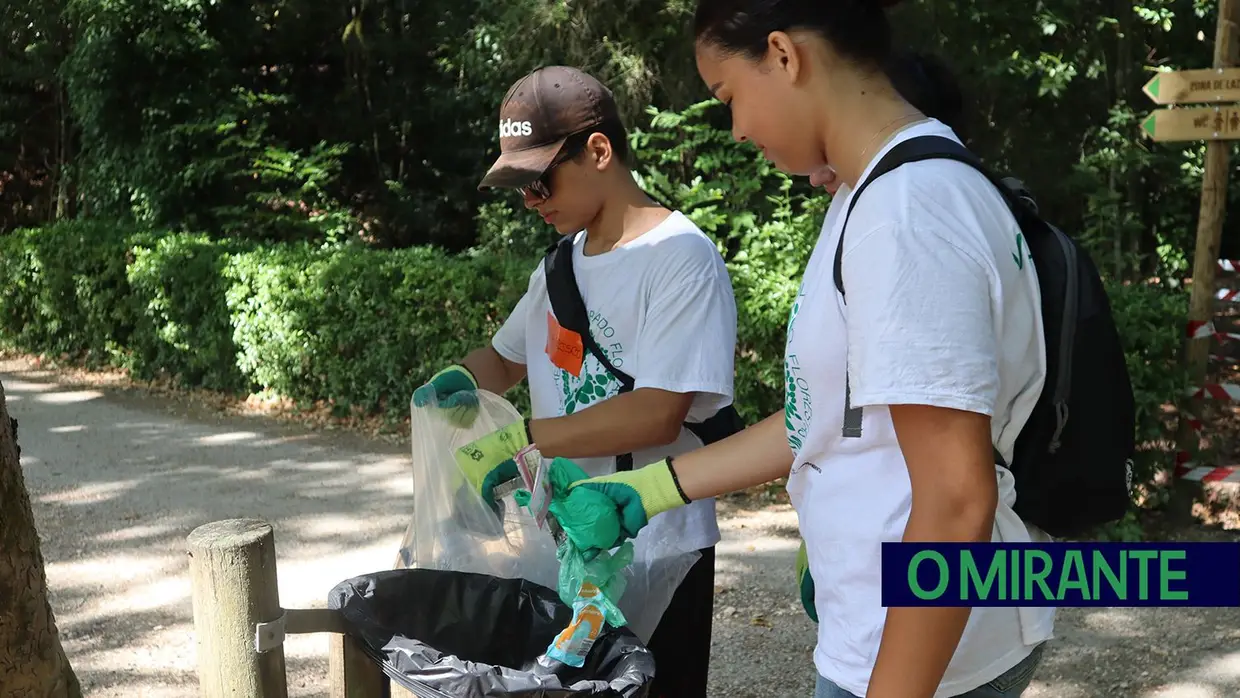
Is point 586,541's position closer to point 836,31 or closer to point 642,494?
point 642,494

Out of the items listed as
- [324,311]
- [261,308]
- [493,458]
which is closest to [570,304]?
[493,458]

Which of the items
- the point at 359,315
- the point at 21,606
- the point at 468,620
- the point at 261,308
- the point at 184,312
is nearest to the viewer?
the point at 21,606

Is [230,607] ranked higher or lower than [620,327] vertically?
lower

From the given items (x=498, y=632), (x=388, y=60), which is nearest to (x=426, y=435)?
(x=498, y=632)

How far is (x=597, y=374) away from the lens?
2.11 meters

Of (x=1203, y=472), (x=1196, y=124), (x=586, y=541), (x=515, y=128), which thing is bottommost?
(x=1203, y=472)

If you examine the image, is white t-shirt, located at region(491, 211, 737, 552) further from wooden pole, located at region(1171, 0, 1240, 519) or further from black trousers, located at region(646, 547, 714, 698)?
wooden pole, located at region(1171, 0, 1240, 519)

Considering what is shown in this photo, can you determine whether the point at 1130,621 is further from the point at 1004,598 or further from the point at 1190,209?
the point at 1190,209

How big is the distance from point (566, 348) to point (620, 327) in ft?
0.46

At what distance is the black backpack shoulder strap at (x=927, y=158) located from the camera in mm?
1150

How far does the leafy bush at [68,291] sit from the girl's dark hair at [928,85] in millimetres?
9188

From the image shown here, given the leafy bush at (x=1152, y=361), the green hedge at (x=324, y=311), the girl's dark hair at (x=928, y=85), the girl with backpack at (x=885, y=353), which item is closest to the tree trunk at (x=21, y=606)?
the girl with backpack at (x=885, y=353)

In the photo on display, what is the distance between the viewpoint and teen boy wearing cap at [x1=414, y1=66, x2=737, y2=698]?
6.50 feet

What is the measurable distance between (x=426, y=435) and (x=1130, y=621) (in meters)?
3.37
